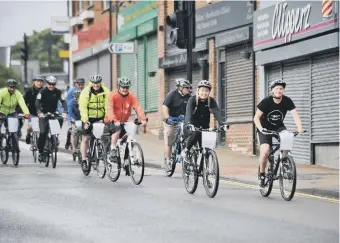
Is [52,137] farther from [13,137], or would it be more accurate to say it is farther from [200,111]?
[200,111]

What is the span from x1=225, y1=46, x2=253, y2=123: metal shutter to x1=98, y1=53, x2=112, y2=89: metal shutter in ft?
42.1

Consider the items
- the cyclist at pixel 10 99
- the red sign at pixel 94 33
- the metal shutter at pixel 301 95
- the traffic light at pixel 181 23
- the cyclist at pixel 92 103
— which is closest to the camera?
the cyclist at pixel 92 103

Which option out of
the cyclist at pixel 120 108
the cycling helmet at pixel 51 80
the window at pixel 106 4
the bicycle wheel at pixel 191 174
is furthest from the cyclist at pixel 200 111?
the window at pixel 106 4

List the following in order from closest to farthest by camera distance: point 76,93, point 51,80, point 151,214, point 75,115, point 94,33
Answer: point 151,214
point 51,80
point 76,93
point 75,115
point 94,33

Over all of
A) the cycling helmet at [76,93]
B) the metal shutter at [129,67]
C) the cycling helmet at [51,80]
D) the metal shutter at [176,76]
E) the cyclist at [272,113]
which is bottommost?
the cyclist at [272,113]

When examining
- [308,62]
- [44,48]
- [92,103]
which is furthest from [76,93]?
[44,48]

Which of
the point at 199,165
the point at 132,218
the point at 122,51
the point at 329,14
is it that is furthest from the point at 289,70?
the point at 132,218

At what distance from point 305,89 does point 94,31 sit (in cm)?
1996

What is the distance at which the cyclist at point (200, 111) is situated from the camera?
14.4 metres

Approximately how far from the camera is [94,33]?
40781mm

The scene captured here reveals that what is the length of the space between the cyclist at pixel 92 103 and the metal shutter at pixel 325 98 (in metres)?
5.58

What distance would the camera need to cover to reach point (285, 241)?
9578 mm

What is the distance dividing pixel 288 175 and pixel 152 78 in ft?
67.1

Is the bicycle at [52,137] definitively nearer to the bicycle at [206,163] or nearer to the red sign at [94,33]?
the bicycle at [206,163]
